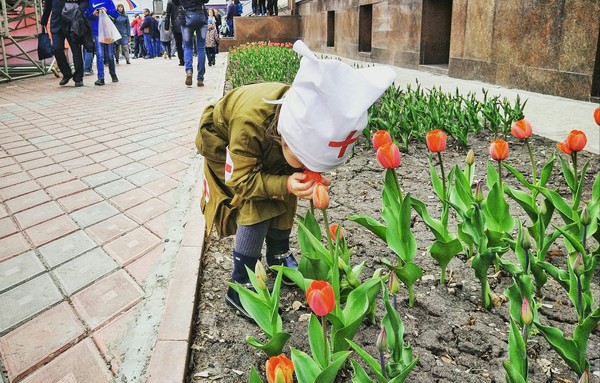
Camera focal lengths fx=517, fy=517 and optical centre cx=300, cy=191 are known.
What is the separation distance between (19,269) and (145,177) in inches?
56.4

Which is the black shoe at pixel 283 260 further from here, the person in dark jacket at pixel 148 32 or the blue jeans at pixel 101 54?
the person in dark jacket at pixel 148 32

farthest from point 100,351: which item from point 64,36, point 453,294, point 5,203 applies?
point 64,36

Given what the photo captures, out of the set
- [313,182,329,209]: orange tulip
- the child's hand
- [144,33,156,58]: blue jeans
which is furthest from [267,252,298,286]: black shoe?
[144,33,156,58]: blue jeans

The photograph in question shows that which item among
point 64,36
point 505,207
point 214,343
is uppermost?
point 64,36

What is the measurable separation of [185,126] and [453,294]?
13.3ft

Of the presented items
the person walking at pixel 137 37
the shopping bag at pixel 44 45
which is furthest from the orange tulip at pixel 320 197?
the person walking at pixel 137 37

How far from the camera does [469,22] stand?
21.3 ft

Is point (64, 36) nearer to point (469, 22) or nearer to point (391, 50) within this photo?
point (391, 50)

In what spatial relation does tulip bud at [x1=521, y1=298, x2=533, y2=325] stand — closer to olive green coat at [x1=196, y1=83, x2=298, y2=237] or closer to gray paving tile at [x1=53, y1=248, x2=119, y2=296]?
olive green coat at [x1=196, y1=83, x2=298, y2=237]

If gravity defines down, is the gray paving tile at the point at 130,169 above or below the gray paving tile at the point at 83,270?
above

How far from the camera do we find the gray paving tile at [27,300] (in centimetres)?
205

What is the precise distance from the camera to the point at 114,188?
357 cm

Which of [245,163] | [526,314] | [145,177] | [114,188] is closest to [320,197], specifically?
[245,163]

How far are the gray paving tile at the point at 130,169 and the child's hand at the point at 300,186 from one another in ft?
8.34
